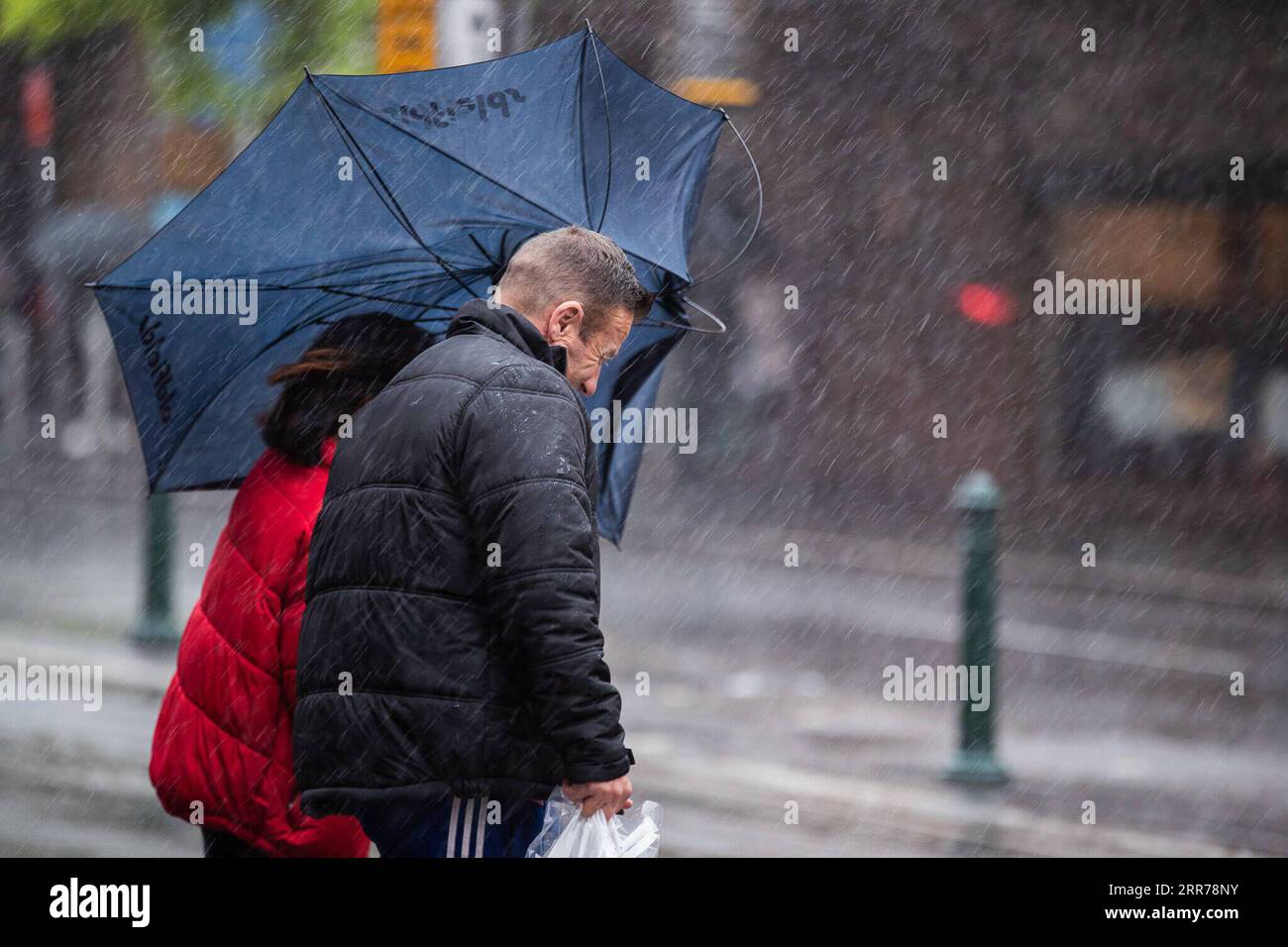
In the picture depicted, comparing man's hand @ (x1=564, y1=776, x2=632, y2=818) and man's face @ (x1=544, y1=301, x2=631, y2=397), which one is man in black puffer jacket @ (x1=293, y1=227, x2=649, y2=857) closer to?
man's hand @ (x1=564, y1=776, x2=632, y2=818)

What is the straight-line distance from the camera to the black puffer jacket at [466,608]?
→ 9.19ft

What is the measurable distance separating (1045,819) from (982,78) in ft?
43.4

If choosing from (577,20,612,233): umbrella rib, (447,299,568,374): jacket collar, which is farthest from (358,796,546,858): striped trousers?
(577,20,612,233): umbrella rib

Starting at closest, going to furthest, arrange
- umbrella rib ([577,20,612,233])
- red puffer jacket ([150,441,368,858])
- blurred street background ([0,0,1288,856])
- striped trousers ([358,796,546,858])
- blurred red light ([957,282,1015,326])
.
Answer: striped trousers ([358,796,546,858])
red puffer jacket ([150,441,368,858])
umbrella rib ([577,20,612,233])
blurred street background ([0,0,1288,856])
blurred red light ([957,282,1015,326])

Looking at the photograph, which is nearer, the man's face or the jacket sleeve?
the jacket sleeve

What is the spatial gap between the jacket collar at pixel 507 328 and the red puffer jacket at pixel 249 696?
0.58 meters

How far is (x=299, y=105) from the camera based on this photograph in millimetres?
3627

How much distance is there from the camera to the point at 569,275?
309cm

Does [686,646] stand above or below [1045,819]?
above

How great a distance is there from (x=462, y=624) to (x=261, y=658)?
623mm

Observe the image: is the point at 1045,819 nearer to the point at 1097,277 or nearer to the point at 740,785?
the point at 740,785

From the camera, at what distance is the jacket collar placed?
3043 mm

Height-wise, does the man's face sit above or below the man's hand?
above

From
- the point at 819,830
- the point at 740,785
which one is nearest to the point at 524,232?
the point at 819,830
